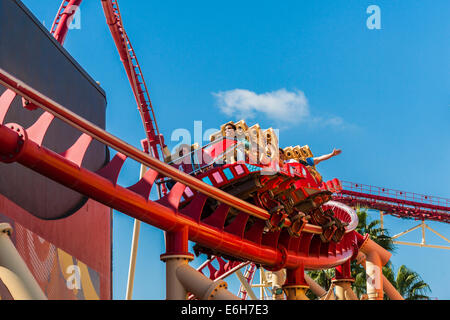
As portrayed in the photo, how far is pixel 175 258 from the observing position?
9.78 meters

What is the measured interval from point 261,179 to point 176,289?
356cm

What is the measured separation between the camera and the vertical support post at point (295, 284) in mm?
14156

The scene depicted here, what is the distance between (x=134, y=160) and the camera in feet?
30.1

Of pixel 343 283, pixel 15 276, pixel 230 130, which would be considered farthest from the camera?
pixel 343 283

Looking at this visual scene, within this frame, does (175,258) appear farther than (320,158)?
No

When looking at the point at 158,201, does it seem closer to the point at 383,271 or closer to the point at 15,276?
the point at 15,276

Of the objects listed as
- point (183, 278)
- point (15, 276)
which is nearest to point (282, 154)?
point (183, 278)

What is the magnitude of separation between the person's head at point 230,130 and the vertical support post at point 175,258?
3408mm

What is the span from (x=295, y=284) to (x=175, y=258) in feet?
16.8

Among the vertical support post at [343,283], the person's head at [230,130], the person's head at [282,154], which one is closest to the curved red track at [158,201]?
the vertical support post at [343,283]

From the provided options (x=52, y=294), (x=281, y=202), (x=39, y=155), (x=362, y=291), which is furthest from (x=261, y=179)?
(x=362, y=291)

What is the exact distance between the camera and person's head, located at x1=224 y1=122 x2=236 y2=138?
1310 centimetres
